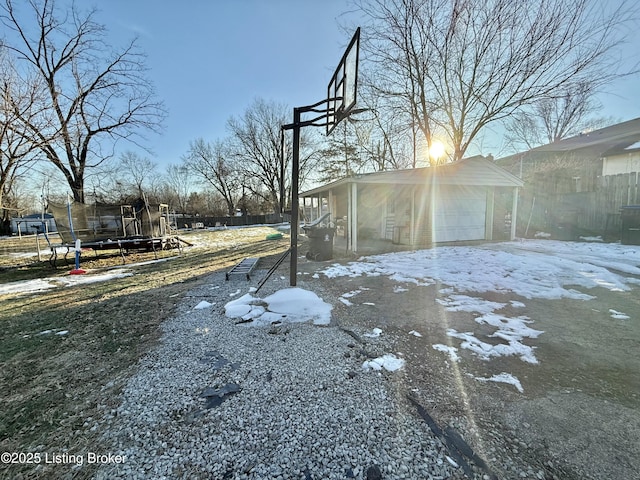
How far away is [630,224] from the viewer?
27.2 ft

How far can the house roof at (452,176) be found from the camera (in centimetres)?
877

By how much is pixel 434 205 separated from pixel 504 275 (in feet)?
17.6

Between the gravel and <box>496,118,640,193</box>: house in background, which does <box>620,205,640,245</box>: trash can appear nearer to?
<box>496,118,640,193</box>: house in background

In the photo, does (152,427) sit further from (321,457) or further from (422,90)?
(422,90)

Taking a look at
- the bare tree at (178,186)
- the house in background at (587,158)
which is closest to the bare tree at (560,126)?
the house in background at (587,158)

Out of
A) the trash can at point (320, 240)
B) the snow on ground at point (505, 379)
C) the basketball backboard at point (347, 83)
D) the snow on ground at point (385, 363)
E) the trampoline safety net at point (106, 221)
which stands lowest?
the snow on ground at point (505, 379)

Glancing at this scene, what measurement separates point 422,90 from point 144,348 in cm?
1638

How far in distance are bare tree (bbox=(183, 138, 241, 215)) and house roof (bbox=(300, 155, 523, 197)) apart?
28162 mm

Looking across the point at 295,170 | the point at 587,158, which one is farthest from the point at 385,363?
the point at 587,158

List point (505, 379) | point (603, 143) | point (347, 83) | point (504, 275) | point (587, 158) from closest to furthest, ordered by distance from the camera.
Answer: point (505, 379)
point (347, 83)
point (504, 275)
point (603, 143)
point (587, 158)

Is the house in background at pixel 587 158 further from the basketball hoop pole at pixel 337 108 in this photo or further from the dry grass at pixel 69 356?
the dry grass at pixel 69 356

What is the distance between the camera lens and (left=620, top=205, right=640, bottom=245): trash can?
8.18m

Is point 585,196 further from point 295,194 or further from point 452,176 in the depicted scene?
point 295,194

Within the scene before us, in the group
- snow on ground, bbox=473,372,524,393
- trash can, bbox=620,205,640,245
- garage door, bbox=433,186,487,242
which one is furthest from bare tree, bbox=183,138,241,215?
snow on ground, bbox=473,372,524,393
